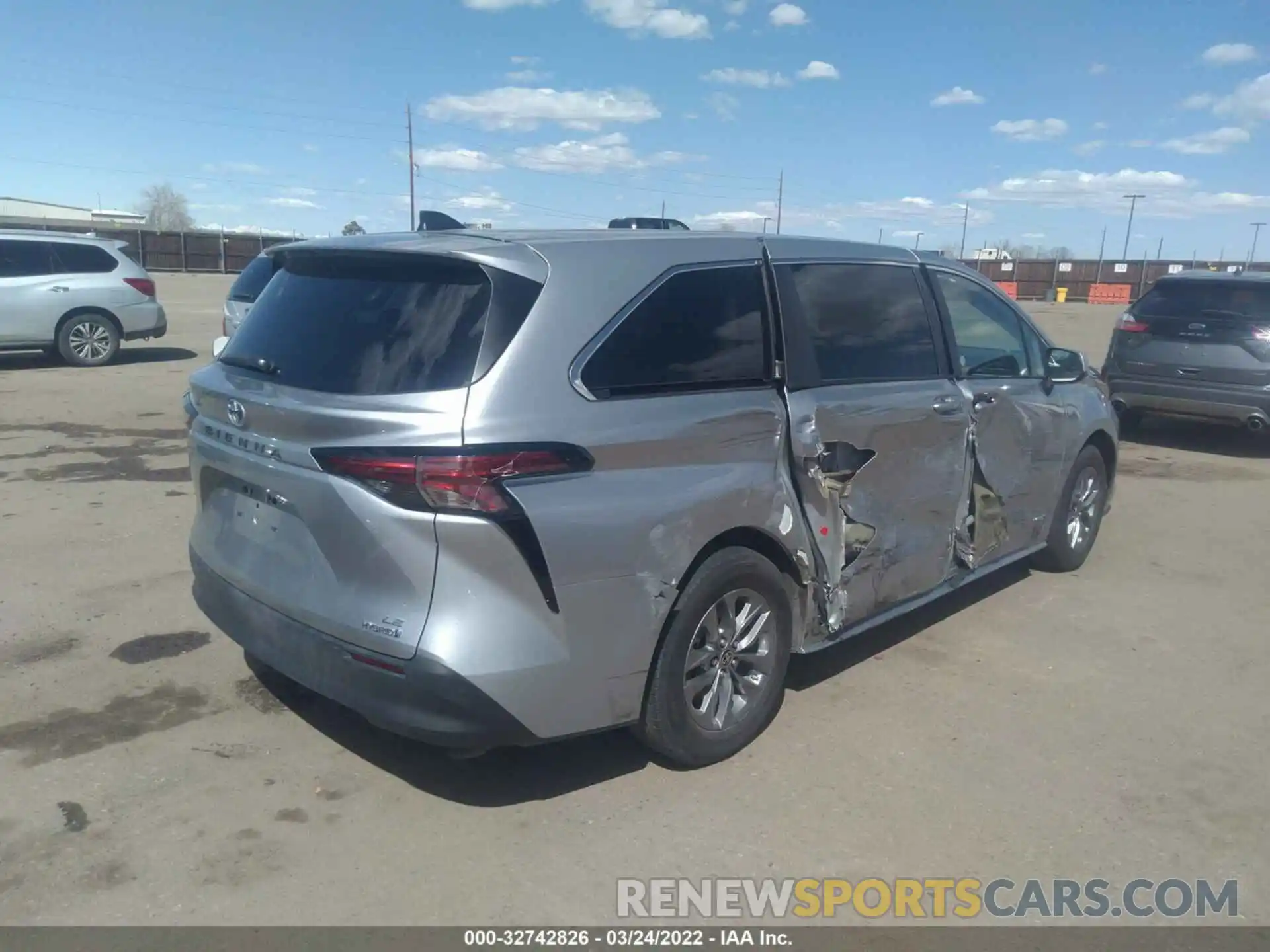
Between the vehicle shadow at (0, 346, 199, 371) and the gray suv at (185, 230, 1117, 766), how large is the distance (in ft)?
42.7

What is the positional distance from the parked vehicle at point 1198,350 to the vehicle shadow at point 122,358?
13366 millimetres

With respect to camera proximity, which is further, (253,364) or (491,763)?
(491,763)

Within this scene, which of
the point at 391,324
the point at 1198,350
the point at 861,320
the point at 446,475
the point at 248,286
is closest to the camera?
the point at 446,475

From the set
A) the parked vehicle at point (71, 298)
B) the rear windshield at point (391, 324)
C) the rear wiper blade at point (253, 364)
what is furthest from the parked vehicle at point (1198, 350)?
the parked vehicle at point (71, 298)

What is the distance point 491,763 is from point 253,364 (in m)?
1.68

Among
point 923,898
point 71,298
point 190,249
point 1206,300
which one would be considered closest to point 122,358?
point 71,298

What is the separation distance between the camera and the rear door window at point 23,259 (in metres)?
14.1

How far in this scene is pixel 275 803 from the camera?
352 centimetres

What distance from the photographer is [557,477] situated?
3176 millimetres

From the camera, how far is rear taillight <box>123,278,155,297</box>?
15211mm

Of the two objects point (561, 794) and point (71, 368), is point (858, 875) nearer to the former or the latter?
point (561, 794)

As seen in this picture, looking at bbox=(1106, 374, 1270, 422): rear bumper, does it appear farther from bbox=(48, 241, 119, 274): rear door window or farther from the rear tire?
bbox=(48, 241, 119, 274): rear door window

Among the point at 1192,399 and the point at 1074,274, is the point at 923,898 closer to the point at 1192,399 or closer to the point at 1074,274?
the point at 1192,399

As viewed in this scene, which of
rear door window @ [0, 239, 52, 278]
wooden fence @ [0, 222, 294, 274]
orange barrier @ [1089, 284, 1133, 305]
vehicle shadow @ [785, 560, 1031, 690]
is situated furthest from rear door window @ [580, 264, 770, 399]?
orange barrier @ [1089, 284, 1133, 305]
